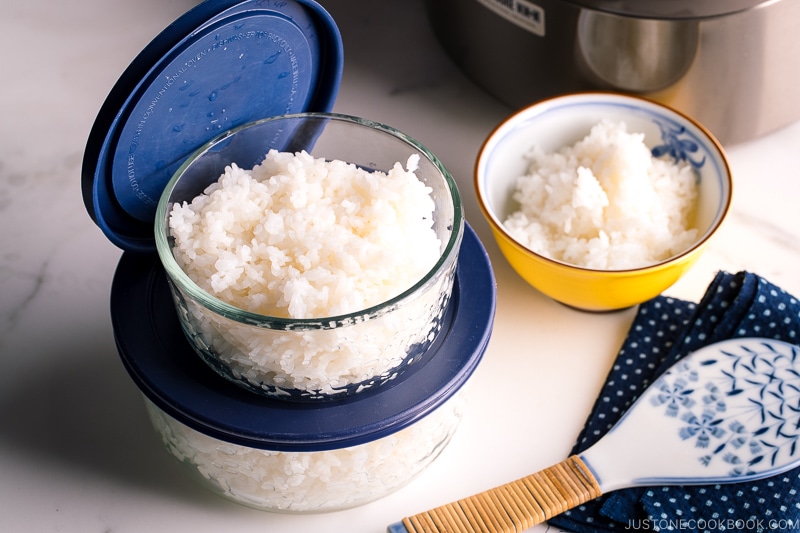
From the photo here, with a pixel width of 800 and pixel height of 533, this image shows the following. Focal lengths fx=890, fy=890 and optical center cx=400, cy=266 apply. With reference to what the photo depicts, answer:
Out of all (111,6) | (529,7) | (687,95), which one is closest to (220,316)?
(529,7)

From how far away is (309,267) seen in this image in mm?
804

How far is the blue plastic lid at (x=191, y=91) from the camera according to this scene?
81 centimetres

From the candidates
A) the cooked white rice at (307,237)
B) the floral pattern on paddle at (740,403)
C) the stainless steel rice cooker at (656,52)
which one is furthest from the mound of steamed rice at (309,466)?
the stainless steel rice cooker at (656,52)

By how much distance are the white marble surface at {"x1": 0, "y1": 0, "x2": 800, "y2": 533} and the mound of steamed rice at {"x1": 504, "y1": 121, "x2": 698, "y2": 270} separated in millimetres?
82

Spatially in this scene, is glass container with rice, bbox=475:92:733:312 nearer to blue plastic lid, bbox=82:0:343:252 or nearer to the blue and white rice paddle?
the blue and white rice paddle

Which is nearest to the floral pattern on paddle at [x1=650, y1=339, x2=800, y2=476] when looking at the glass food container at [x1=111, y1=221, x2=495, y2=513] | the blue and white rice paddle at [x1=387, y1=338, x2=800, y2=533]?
the blue and white rice paddle at [x1=387, y1=338, x2=800, y2=533]

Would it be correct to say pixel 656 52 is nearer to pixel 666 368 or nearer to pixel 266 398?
pixel 666 368

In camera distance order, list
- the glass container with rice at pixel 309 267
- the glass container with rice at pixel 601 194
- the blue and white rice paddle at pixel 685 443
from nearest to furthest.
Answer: the glass container with rice at pixel 309 267 < the blue and white rice paddle at pixel 685 443 < the glass container with rice at pixel 601 194

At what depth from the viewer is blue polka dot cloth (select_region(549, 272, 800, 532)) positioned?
0.91 metres

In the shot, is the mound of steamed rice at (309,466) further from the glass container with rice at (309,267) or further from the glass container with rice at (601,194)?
the glass container with rice at (601,194)

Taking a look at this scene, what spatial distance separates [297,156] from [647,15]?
0.47 meters

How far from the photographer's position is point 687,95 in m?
1.18

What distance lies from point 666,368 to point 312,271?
0.47 metres

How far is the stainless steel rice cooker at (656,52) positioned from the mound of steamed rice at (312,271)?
39cm
